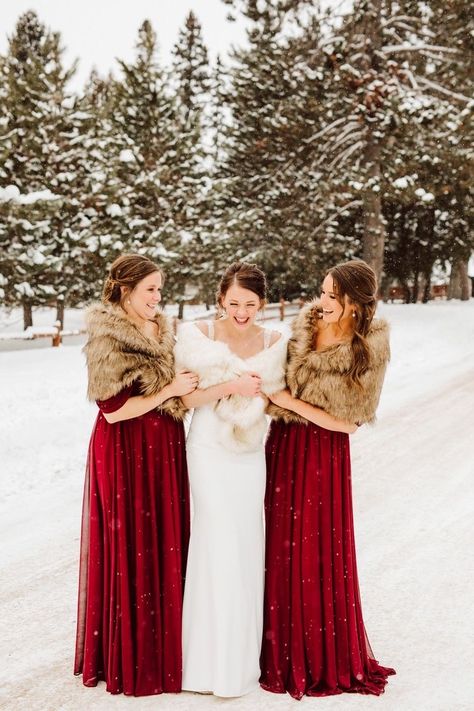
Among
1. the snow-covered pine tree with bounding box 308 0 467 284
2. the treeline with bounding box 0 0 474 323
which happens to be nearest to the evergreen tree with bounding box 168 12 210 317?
the treeline with bounding box 0 0 474 323

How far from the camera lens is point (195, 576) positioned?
12.5ft

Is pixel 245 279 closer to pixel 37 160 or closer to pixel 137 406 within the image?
pixel 137 406

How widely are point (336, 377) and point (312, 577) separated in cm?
109

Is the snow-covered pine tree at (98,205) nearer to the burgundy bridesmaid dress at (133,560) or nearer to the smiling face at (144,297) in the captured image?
the smiling face at (144,297)

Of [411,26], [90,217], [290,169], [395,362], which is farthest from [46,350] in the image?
[411,26]

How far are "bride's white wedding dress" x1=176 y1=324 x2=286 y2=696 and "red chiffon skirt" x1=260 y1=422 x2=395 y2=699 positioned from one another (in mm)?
129

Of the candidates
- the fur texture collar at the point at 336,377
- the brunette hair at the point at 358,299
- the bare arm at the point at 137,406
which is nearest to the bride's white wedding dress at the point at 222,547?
the fur texture collar at the point at 336,377

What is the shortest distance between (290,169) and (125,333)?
23111mm

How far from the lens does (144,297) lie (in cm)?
377

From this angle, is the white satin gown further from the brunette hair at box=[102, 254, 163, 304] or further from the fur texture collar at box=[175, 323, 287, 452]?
the brunette hair at box=[102, 254, 163, 304]

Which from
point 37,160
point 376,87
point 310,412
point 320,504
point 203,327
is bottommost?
point 320,504

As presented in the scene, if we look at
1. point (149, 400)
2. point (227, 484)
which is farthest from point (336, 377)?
point (149, 400)

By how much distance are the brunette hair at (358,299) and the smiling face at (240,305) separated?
0.44m

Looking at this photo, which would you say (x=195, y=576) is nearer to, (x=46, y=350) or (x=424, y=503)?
(x=424, y=503)
